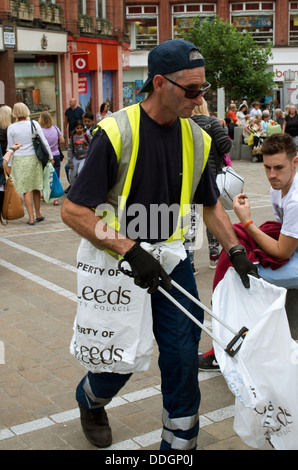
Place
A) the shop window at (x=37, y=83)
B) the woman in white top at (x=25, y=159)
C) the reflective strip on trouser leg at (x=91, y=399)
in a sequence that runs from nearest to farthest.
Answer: the reflective strip on trouser leg at (x=91, y=399) → the woman in white top at (x=25, y=159) → the shop window at (x=37, y=83)

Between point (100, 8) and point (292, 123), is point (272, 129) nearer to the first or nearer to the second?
point (292, 123)

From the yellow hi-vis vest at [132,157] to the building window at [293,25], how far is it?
47.8 meters

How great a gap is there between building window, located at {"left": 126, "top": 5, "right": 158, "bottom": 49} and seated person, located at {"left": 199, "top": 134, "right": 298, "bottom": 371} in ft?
150

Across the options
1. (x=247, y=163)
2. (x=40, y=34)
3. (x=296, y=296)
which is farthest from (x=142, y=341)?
(x=40, y=34)

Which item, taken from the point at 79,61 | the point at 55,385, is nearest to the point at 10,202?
the point at 55,385

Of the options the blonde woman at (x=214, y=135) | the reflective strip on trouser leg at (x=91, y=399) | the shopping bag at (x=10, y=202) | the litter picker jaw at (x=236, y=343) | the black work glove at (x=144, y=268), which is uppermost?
the blonde woman at (x=214, y=135)

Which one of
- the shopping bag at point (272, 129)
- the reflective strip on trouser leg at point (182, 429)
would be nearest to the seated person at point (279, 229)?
the reflective strip on trouser leg at point (182, 429)

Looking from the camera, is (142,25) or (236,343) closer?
(236,343)

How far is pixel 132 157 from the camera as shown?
9.92 feet

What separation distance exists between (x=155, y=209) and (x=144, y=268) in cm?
39

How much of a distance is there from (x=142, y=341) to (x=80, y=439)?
936 mm

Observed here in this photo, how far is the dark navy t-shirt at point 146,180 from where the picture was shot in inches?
117

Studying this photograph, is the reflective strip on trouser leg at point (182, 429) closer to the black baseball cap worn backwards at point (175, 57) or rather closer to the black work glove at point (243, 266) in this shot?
the black work glove at point (243, 266)

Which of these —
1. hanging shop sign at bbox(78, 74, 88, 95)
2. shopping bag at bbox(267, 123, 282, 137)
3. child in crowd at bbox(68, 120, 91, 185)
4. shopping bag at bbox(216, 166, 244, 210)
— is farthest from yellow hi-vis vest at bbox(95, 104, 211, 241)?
hanging shop sign at bbox(78, 74, 88, 95)
